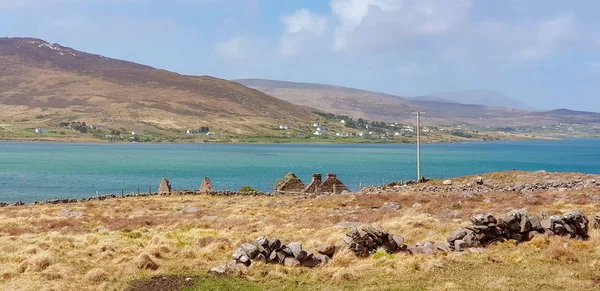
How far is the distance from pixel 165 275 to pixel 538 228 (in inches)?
615

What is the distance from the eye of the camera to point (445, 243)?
77.0ft

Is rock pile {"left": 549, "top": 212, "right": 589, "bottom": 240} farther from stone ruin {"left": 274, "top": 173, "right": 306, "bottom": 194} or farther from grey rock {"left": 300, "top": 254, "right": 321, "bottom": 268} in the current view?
stone ruin {"left": 274, "top": 173, "right": 306, "bottom": 194}

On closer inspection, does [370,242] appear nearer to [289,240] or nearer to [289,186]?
[289,240]

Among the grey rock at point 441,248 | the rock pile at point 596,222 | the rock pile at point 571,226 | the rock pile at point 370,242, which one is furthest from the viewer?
the rock pile at point 596,222

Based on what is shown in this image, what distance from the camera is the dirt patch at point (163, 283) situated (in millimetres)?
18047

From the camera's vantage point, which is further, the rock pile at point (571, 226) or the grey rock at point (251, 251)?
the rock pile at point (571, 226)

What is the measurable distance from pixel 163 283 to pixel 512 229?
47.7ft

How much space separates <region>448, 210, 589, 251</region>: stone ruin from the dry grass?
2.52 ft

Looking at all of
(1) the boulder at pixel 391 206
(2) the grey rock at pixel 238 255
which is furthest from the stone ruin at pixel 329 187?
(2) the grey rock at pixel 238 255

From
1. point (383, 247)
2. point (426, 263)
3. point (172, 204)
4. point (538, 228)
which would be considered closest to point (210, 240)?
point (383, 247)

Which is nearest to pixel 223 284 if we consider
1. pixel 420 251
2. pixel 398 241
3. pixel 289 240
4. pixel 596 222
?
pixel 398 241

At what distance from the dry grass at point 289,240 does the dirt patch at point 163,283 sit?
21.1 inches

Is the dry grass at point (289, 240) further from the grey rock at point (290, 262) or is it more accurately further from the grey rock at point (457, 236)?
the grey rock at point (457, 236)

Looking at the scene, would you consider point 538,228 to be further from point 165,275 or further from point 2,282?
point 2,282
